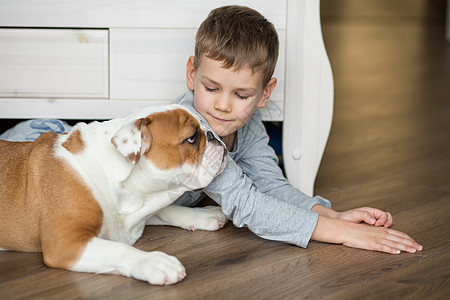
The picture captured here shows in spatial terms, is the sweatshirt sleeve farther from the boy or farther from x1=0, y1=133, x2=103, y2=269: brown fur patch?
x1=0, y1=133, x2=103, y2=269: brown fur patch

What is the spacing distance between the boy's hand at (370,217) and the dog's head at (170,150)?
43 cm

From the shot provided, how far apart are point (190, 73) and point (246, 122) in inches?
8.4

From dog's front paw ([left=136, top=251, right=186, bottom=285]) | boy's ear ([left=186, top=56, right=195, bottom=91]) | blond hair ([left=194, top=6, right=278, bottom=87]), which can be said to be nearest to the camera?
dog's front paw ([left=136, top=251, right=186, bottom=285])

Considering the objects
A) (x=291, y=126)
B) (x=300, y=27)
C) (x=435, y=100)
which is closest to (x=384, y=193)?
(x=291, y=126)

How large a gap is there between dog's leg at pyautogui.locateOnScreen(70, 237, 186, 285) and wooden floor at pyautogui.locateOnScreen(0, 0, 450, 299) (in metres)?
0.02

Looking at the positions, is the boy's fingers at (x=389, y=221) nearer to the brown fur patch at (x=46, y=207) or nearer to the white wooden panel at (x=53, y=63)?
the brown fur patch at (x=46, y=207)

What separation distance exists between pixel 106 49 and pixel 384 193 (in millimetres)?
1001

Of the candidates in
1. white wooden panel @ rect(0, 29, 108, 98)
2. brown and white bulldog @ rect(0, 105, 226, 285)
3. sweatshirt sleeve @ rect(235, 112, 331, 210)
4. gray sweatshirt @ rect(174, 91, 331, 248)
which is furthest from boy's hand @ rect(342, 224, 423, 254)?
white wooden panel @ rect(0, 29, 108, 98)

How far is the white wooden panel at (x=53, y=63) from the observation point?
178 cm

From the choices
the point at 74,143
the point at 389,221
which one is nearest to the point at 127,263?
the point at 74,143

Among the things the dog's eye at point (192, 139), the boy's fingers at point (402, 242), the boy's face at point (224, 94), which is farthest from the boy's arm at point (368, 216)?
the dog's eye at point (192, 139)

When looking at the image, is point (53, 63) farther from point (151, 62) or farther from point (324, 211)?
point (324, 211)

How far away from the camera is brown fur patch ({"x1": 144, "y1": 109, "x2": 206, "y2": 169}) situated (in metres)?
1.34

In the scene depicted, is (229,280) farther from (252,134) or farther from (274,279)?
(252,134)
